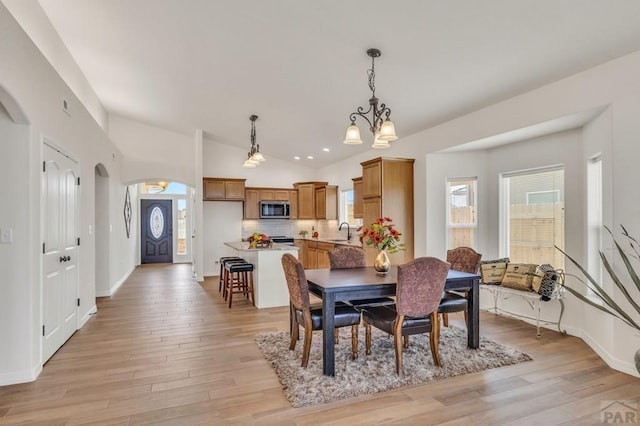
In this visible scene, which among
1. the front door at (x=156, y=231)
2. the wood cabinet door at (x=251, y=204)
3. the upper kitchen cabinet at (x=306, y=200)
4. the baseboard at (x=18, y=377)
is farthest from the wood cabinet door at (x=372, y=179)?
the front door at (x=156, y=231)

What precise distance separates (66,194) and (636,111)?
5477 millimetres

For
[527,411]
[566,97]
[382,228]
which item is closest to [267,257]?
[382,228]

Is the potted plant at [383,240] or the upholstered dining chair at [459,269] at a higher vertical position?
the potted plant at [383,240]

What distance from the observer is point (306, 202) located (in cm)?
913

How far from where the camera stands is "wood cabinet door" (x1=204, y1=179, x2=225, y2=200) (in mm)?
8258

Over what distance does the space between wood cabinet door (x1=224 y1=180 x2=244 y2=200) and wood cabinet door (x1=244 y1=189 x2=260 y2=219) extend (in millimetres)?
184

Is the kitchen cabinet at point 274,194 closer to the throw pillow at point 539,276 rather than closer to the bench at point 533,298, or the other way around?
the bench at point 533,298

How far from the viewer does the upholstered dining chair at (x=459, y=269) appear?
3.71 metres

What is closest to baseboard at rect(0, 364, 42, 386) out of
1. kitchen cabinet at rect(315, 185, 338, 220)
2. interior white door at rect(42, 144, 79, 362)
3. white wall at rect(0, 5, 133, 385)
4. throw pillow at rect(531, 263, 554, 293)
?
white wall at rect(0, 5, 133, 385)

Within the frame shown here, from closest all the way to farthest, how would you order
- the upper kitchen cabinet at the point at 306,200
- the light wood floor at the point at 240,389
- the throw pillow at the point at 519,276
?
the light wood floor at the point at 240,389, the throw pillow at the point at 519,276, the upper kitchen cabinet at the point at 306,200

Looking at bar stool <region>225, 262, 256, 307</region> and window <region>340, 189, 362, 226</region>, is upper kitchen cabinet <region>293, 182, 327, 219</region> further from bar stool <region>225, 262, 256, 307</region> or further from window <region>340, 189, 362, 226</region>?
bar stool <region>225, 262, 256, 307</region>

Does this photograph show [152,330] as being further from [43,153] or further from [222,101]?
[222,101]

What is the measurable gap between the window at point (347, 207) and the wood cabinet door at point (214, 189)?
2.73m

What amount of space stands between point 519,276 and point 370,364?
7.42 ft
